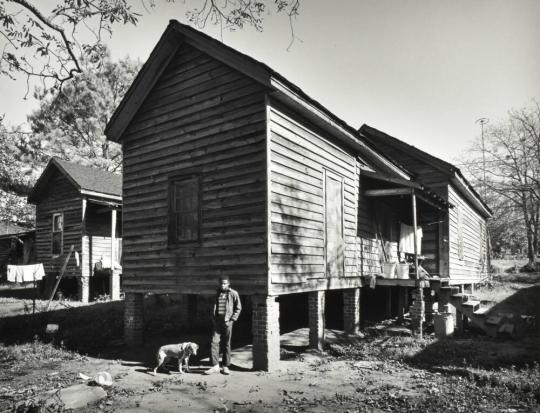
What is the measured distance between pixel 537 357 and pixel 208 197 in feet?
27.4

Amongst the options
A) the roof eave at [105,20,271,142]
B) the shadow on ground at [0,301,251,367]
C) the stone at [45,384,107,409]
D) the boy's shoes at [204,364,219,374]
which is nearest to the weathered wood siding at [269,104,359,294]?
the roof eave at [105,20,271,142]

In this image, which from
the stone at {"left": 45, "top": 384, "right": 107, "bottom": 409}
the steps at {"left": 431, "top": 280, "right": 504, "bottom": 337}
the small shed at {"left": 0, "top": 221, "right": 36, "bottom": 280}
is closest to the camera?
the stone at {"left": 45, "top": 384, "right": 107, "bottom": 409}

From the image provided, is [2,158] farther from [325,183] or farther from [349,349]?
[349,349]

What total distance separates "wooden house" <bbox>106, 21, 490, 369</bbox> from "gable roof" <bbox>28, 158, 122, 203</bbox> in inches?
351

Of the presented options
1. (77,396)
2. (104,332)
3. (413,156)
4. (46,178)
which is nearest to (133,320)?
(104,332)

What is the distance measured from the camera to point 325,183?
11.5 metres

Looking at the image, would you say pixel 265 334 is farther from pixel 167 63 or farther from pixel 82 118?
pixel 82 118

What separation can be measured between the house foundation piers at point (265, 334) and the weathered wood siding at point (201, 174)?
374 mm

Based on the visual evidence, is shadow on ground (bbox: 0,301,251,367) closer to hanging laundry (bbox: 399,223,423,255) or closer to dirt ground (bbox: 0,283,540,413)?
dirt ground (bbox: 0,283,540,413)

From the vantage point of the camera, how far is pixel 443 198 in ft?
53.5

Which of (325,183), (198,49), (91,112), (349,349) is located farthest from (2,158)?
(349,349)

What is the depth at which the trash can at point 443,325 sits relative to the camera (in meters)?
12.2

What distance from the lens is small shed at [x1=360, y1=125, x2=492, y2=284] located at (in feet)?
56.3

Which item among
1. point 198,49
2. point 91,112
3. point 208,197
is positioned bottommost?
point 208,197
